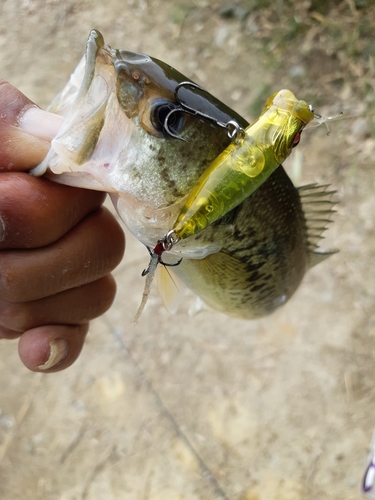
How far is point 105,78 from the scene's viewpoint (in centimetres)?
73

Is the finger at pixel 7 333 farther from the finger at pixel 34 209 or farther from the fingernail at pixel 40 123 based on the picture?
the fingernail at pixel 40 123

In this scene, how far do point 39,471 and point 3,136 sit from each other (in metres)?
1.77

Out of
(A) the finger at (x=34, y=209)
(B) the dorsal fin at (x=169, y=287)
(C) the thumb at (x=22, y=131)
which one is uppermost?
(C) the thumb at (x=22, y=131)

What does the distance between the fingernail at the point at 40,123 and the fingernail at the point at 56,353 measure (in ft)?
1.41

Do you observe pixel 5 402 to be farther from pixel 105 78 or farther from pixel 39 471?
pixel 105 78

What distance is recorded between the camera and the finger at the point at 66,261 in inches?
33.4

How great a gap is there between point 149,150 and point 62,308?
0.41 meters

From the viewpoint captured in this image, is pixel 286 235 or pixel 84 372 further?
pixel 84 372

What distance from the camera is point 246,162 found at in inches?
28.8

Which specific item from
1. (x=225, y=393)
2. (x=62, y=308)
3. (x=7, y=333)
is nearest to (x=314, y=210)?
(x=62, y=308)

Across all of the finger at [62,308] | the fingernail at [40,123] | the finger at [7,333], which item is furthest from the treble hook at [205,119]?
the finger at [7,333]

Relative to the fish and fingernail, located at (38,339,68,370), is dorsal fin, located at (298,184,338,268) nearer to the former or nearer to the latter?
the fish

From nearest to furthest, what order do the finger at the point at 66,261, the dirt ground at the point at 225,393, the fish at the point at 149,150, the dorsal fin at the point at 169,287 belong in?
the fish at the point at 149,150 < the finger at the point at 66,261 < the dorsal fin at the point at 169,287 < the dirt ground at the point at 225,393

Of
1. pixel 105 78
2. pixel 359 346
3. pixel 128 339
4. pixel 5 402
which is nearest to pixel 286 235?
pixel 105 78
